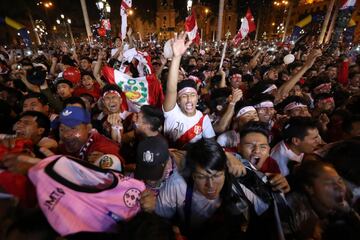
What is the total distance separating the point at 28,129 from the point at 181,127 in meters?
2.17

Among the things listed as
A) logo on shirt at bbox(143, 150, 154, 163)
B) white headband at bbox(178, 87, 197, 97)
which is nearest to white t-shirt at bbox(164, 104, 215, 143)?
A: white headband at bbox(178, 87, 197, 97)

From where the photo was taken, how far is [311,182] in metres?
2.30

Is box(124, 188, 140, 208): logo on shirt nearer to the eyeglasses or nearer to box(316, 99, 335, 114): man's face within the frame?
the eyeglasses

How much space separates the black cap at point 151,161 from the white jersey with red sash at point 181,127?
1.17 metres

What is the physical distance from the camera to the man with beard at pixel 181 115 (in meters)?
3.65

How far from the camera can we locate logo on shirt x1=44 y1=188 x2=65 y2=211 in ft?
4.67

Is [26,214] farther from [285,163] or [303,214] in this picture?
[285,163]

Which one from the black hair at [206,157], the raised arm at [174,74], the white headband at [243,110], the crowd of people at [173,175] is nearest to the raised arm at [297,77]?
the crowd of people at [173,175]

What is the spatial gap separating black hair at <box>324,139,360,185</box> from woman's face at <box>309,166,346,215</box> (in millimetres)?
428

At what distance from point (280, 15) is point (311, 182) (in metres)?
84.4

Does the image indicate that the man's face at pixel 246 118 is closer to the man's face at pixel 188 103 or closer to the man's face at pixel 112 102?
the man's face at pixel 188 103

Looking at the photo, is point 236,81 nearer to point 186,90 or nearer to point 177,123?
point 186,90

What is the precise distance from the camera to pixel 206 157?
7.41 feet

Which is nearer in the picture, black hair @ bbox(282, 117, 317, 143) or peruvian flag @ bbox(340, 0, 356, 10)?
black hair @ bbox(282, 117, 317, 143)
